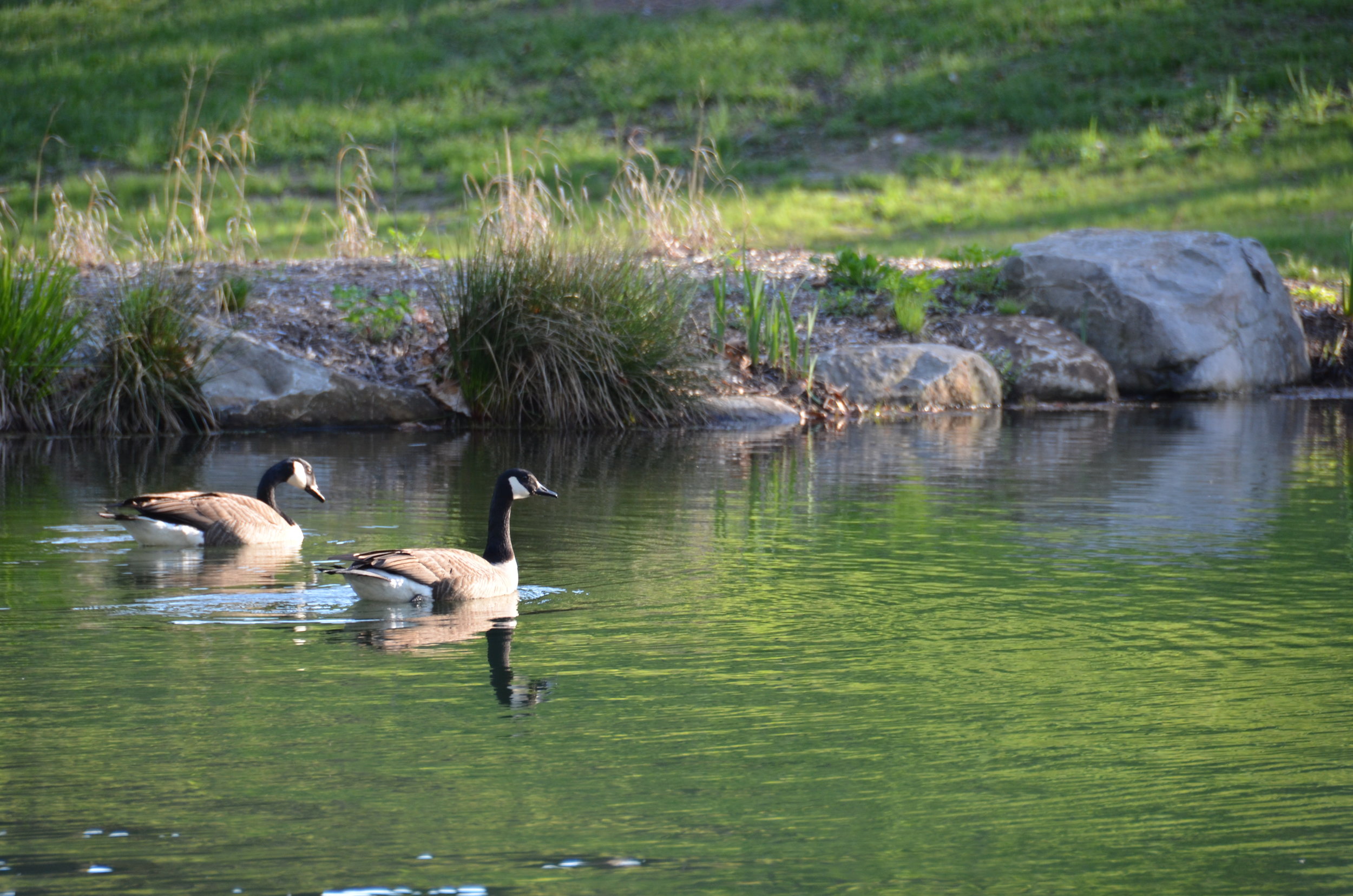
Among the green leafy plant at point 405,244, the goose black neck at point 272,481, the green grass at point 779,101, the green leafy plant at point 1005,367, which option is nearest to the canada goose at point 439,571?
the goose black neck at point 272,481

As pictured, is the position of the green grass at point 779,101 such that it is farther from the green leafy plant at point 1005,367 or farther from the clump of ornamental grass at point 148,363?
the clump of ornamental grass at point 148,363

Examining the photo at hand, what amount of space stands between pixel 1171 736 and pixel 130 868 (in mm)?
3469

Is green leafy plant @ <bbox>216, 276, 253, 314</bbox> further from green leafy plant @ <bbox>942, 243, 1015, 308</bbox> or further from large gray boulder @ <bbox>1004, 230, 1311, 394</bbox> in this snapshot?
large gray boulder @ <bbox>1004, 230, 1311, 394</bbox>

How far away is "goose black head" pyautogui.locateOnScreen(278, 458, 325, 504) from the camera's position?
32.8ft

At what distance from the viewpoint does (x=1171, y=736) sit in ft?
18.2

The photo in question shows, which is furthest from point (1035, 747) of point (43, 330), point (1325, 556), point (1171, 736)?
point (43, 330)

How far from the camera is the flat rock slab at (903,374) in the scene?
1767 centimetres

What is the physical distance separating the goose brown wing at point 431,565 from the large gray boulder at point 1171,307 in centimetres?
1342

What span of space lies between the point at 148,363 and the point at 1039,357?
1018 centimetres

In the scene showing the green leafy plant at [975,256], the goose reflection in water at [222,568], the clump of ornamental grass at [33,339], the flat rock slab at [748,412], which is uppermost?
the green leafy plant at [975,256]

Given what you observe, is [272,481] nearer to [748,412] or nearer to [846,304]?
[748,412]

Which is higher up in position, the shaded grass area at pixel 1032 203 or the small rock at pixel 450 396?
the shaded grass area at pixel 1032 203

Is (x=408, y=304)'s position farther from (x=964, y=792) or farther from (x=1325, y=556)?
(x=964, y=792)

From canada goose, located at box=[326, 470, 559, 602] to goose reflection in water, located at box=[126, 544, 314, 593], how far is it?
57cm
